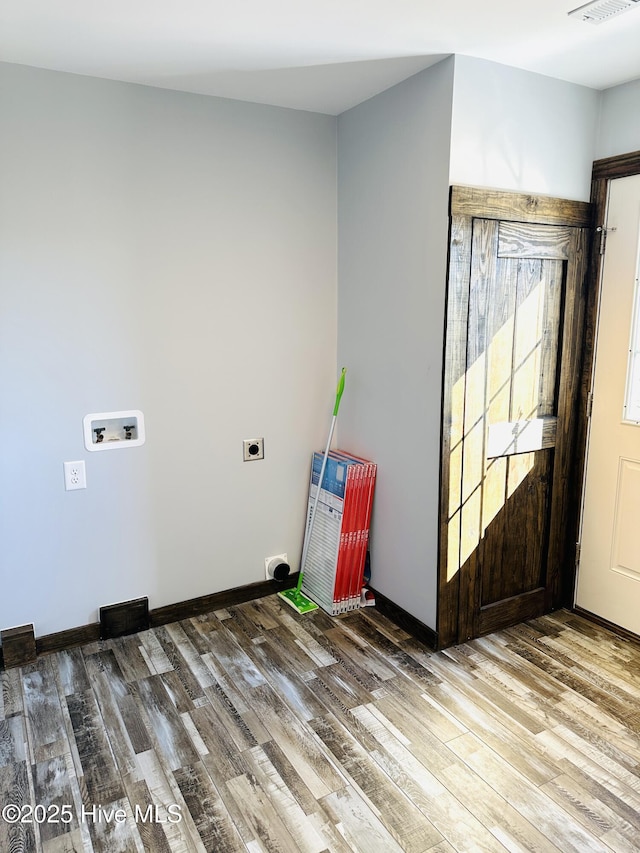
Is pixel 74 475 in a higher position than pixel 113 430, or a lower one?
lower

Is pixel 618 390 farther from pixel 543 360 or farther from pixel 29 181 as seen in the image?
pixel 29 181

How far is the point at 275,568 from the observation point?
321 cm

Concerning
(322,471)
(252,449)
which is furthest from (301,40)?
(322,471)

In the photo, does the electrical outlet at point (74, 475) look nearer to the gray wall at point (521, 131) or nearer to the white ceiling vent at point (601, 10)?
the gray wall at point (521, 131)

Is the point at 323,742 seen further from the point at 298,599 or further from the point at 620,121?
A: the point at 620,121

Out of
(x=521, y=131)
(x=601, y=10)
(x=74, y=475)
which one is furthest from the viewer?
(x=74, y=475)

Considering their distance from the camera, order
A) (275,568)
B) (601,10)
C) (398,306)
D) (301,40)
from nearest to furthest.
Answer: (601,10) → (301,40) → (398,306) → (275,568)

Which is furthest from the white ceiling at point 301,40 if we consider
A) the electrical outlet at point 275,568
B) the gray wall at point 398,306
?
the electrical outlet at point 275,568

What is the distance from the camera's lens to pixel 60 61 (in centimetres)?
232

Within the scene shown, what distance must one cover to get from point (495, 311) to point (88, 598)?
7.28 feet

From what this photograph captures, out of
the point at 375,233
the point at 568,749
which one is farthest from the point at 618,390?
the point at 568,749

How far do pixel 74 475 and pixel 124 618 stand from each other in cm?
72

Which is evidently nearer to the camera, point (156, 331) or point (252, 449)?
point (156, 331)

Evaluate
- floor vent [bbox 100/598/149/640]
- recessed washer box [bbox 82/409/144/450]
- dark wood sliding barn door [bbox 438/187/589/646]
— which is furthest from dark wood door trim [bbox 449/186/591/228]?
floor vent [bbox 100/598/149/640]
